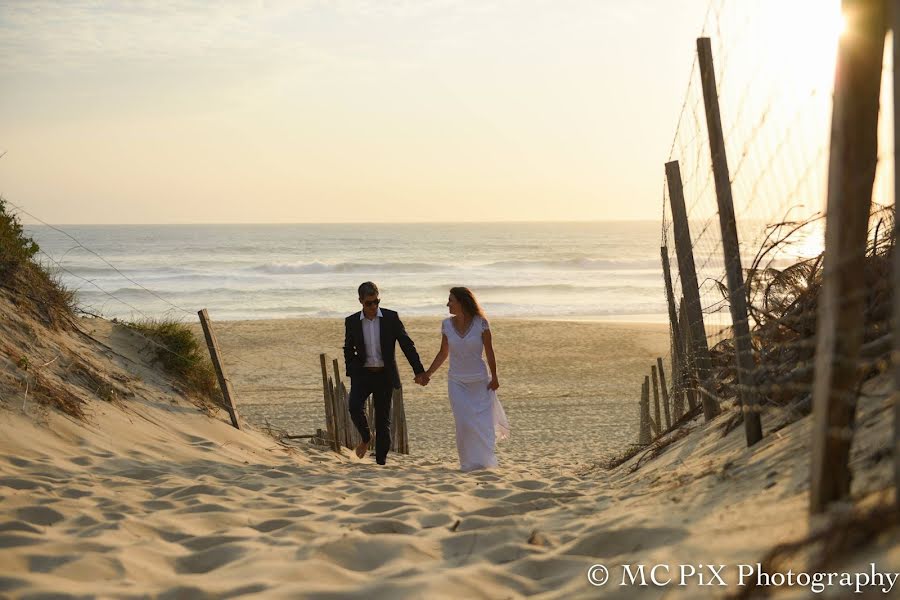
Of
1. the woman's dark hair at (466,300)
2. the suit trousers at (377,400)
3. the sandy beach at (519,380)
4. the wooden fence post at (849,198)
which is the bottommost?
the sandy beach at (519,380)

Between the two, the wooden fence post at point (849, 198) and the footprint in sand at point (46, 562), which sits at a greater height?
the wooden fence post at point (849, 198)

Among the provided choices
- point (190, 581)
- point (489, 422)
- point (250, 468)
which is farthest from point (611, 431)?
point (190, 581)

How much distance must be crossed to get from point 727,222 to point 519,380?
47.7 feet

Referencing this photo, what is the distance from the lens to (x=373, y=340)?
7.22 meters

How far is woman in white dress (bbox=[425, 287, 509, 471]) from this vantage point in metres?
6.91

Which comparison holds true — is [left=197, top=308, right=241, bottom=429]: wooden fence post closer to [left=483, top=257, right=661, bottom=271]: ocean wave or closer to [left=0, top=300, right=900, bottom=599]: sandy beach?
[left=0, top=300, right=900, bottom=599]: sandy beach

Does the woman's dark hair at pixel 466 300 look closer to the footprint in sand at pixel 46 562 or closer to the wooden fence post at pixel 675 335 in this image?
the wooden fence post at pixel 675 335

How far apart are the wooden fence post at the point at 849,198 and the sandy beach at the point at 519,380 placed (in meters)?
6.94

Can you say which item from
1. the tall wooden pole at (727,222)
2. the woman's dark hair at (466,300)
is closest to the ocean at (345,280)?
the woman's dark hair at (466,300)

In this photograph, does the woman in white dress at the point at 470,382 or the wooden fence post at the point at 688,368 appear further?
the woman in white dress at the point at 470,382

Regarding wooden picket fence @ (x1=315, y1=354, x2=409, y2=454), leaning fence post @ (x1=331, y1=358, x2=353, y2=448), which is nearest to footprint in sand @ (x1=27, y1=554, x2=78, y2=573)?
wooden picket fence @ (x1=315, y1=354, x2=409, y2=454)

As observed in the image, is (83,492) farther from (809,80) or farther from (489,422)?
(809,80)

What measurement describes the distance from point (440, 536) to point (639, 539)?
0.92 meters

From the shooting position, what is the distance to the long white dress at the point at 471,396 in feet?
22.7
